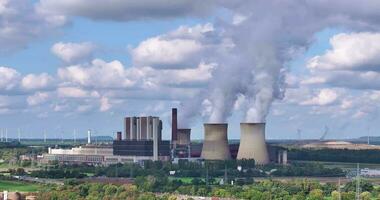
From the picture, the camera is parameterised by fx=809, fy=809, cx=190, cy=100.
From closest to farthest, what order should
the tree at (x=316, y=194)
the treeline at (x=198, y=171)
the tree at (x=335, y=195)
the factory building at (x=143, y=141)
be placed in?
the tree at (x=316, y=194), the tree at (x=335, y=195), the treeline at (x=198, y=171), the factory building at (x=143, y=141)

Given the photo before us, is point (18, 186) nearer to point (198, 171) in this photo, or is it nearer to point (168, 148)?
point (198, 171)

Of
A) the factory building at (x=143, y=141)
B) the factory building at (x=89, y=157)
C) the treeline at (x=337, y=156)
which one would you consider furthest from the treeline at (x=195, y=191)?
the treeline at (x=337, y=156)

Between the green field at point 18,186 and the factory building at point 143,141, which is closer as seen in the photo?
the green field at point 18,186

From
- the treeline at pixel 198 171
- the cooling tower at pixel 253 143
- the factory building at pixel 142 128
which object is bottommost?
the treeline at pixel 198 171

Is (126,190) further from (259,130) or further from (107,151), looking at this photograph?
(107,151)

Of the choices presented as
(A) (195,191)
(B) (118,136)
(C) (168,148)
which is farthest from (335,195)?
(B) (118,136)

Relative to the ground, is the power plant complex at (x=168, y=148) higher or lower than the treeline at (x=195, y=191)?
higher

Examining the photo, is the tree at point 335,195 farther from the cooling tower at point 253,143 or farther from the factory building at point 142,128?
the factory building at point 142,128
